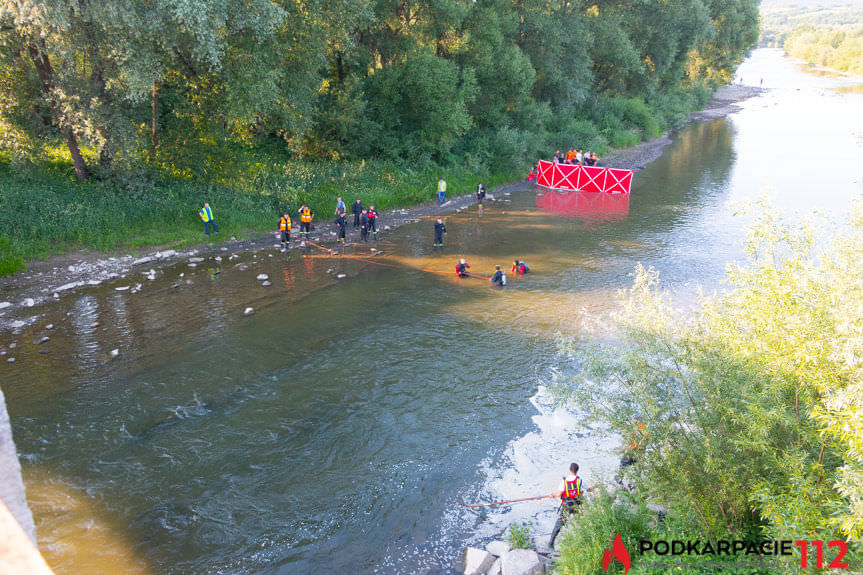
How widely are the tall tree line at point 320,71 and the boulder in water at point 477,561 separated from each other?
65.4 feet

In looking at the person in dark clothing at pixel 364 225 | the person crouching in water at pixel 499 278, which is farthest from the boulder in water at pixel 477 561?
the person in dark clothing at pixel 364 225

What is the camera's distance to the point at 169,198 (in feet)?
85.1

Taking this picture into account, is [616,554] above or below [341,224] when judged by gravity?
below

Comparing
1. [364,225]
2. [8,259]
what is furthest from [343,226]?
[8,259]

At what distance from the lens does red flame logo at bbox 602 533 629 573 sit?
818 cm

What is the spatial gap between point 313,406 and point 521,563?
22.1 feet

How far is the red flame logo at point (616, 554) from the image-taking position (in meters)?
8.18

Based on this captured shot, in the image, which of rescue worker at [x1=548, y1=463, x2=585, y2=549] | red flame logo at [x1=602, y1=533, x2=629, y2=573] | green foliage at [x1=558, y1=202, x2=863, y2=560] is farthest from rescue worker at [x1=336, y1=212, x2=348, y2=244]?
red flame logo at [x1=602, y1=533, x2=629, y2=573]

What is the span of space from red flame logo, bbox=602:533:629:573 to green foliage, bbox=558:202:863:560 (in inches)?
37.6

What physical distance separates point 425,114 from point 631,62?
26.3m

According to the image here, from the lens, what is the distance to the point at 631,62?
51.1 m

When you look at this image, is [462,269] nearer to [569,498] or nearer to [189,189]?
[569,498]

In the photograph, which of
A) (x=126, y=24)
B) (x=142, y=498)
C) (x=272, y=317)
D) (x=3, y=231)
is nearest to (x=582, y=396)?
(x=142, y=498)

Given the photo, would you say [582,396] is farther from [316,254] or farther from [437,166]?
[437,166]
